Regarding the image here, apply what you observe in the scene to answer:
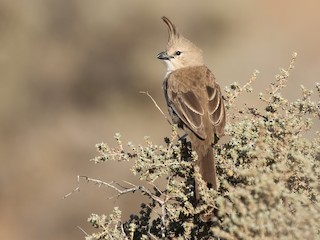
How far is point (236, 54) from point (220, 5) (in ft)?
4.15

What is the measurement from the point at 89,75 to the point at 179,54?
25.9 ft

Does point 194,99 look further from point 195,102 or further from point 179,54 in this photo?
point 179,54

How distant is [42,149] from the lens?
1298 cm

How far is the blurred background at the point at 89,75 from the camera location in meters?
11.8

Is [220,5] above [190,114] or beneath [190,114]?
above

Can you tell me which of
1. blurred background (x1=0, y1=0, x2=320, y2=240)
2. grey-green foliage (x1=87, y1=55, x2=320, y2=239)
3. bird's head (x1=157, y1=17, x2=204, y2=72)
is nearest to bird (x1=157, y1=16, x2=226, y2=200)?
bird's head (x1=157, y1=17, x2=204, y2=72)

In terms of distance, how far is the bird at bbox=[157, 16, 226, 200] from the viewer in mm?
4832

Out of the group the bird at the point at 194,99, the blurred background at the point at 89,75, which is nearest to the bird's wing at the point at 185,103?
the bird at the point at 194,99

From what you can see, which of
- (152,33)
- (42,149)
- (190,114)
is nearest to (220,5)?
(152,33)

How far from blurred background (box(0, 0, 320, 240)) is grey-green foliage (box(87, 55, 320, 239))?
697 cm

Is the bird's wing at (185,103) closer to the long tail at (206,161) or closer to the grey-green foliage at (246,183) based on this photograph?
the long tail at (206,161)

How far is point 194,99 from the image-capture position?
5.47 metres

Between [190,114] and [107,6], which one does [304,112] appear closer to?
[190,114]

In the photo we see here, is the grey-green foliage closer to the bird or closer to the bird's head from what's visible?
the bird
